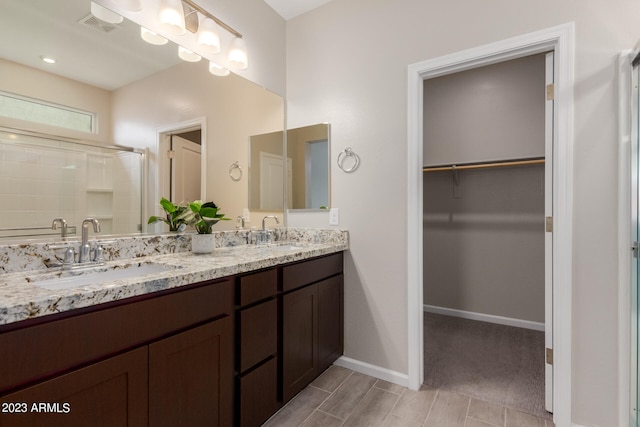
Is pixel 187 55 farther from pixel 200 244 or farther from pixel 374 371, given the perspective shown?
pixel 374 371

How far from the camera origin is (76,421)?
0.88m

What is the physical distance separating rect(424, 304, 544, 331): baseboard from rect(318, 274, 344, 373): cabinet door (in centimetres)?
160

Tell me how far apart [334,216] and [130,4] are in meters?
1.67

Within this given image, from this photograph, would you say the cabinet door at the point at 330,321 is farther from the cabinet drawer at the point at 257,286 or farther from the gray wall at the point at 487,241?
the gray wall at the point at 487,241

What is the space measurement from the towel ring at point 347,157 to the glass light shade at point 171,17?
48.5 inches

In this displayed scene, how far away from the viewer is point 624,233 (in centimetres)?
147

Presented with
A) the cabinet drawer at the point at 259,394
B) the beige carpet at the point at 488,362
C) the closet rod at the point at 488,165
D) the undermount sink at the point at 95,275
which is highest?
the closet rod at the point at 488,165

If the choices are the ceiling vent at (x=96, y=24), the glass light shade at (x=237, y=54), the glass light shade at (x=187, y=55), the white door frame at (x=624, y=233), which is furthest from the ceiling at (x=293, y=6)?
the white door frame at (x=624, y=233)

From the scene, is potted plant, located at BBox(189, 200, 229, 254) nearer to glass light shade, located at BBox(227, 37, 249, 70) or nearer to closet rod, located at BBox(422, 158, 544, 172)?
glass light shade, located at BBox(227, 37, 249, 70)

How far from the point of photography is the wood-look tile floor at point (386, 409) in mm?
1660

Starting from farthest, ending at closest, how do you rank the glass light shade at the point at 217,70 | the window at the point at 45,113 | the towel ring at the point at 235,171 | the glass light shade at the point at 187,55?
the towel ring at the point at 235,171 → the glass light shade at the point at 217,70 → the glass light shade at the point at 187,55 → the window at the point at 45,113

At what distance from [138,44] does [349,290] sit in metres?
1.97

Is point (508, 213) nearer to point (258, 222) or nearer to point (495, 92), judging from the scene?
point (495, 92)

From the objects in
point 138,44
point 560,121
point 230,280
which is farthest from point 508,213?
point 138,44
